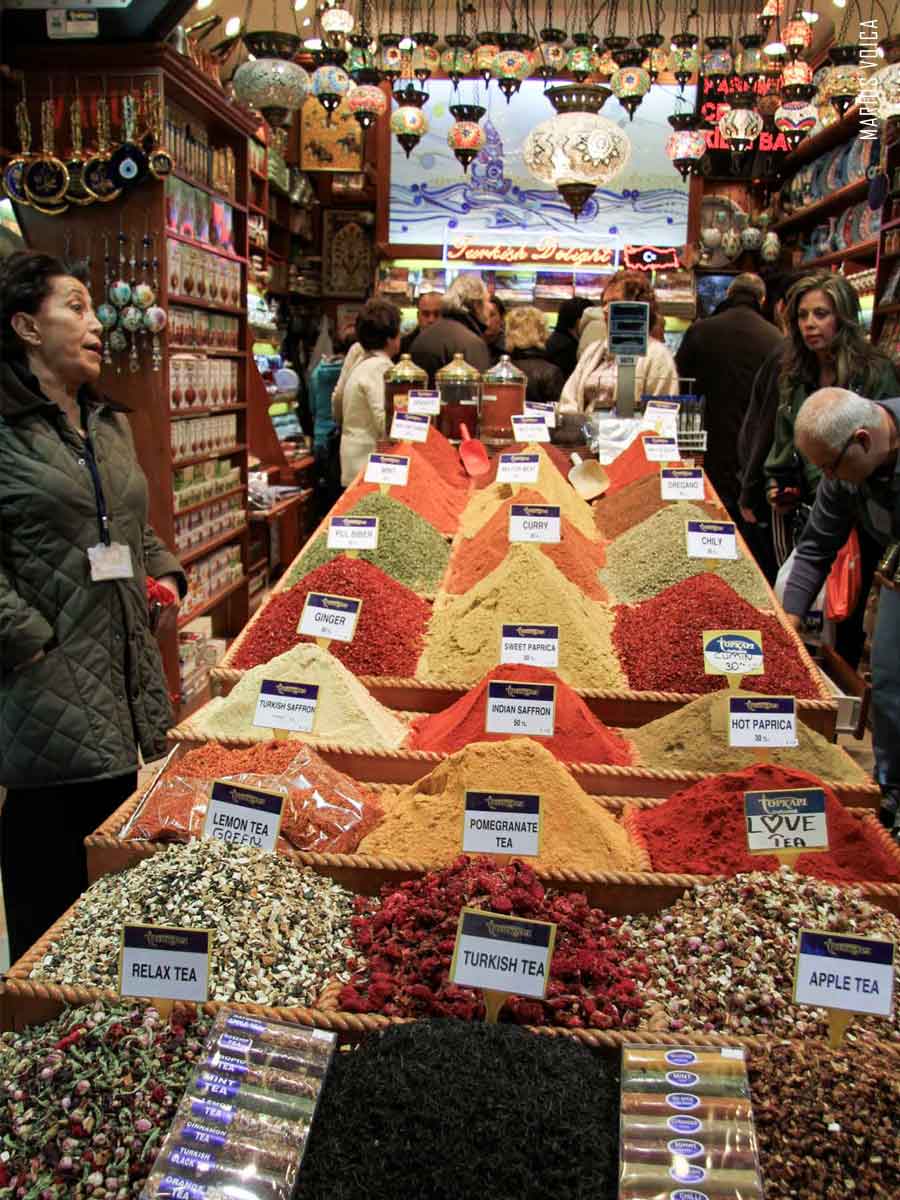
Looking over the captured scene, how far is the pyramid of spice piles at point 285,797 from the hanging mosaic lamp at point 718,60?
558 cm

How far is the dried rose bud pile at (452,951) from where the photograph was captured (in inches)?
56.1

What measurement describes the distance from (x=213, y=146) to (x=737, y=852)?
16.9ft

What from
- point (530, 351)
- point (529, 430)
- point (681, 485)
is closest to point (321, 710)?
point (681, 485)

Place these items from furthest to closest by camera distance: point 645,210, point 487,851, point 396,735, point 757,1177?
point 645,210 < point 396,735 < point 487,851 < point 757,1177

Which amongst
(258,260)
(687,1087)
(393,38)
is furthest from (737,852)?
(258,260)

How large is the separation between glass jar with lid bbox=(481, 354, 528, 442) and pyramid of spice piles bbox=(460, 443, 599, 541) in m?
0.64

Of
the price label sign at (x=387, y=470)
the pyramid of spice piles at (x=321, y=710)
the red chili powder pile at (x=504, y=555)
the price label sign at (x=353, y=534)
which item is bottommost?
the pyramid of spice piles at (x=321, y=710)

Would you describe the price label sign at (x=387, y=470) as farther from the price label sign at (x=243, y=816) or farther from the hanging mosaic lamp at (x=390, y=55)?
the hanging mosaic lamp at (x=390, y=55)

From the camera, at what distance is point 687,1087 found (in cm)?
126

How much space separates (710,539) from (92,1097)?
2.00m

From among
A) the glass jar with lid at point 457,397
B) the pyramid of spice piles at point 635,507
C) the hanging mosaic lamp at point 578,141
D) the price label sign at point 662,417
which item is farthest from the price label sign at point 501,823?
the hanging mosaic lamp at point 578,141

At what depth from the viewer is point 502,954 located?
136 cm

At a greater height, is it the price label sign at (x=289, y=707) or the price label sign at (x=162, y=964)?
the price label sign at (x=289, y=707)

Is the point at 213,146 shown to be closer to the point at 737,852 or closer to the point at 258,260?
the point at 258,260
